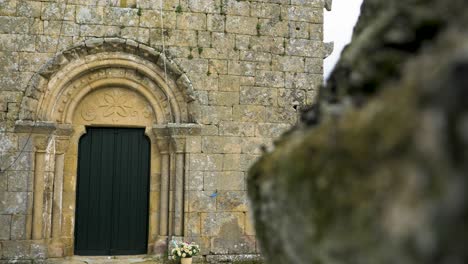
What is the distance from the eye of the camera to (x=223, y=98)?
6723mm

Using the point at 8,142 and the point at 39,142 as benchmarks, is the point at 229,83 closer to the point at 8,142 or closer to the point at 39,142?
the point at 39,142

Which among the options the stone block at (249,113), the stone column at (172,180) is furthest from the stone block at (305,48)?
the stone column at (172,180)

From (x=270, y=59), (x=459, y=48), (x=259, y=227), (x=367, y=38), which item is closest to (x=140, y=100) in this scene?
(x=270, y=59)

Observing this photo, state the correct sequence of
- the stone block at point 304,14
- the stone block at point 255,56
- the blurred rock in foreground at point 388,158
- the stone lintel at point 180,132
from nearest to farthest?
the blurred rock in foreground at point 388,158
the stone lintel at point 180,132
the stone block at point 255,56
the stone block at point 304,14

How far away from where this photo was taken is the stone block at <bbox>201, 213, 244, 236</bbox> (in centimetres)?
648

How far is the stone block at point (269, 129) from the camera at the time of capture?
22.2 ft

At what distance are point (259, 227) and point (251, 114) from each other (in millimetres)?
4873

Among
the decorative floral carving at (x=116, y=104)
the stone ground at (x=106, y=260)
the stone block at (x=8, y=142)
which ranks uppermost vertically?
the decorative floral carving at (x=116, y=104)

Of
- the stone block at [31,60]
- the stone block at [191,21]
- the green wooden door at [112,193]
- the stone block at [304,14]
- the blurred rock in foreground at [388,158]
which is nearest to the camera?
the blurred rock in foreground at [388,158]

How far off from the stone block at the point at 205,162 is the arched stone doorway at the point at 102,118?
0.16 meters

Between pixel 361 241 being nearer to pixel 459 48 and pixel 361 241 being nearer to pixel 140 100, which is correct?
pixel 459 48

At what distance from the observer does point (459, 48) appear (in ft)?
2.96

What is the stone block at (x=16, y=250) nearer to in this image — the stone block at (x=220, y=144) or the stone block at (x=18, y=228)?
the stone block at (x=18, y=228)

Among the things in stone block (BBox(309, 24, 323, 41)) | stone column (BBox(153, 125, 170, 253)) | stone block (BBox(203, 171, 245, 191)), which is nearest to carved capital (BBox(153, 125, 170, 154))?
stone column (BBox(153, 125, 170, 253))
